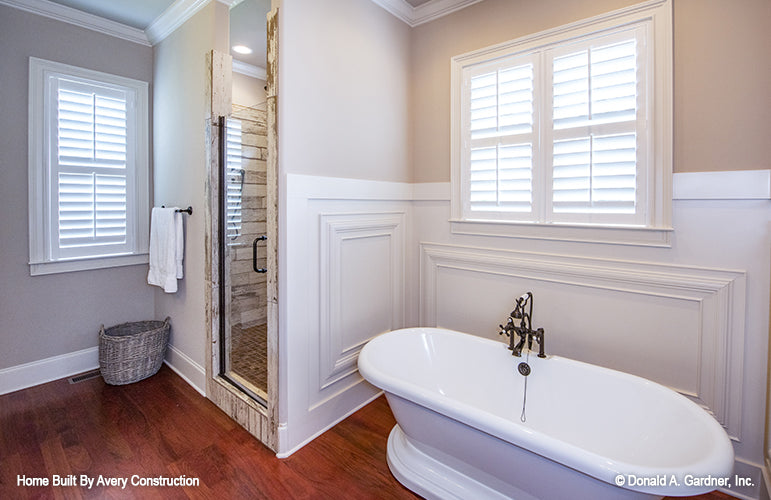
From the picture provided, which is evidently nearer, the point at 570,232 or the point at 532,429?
the point at 532,429

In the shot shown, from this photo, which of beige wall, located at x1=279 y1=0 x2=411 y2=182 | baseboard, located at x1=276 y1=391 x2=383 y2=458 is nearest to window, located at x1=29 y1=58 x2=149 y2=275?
beige wall, located at x1=279 y1=0 x2=411 y2=182

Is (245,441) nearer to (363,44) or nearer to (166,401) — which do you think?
(166,401)

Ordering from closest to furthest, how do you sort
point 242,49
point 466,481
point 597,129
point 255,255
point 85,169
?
point 466,481 < point 597,129 < point 255,255 < point 85,169 < point 242,49

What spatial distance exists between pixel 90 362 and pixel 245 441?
5.54 ft

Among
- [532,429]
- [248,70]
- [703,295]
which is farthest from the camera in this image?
[248,70]

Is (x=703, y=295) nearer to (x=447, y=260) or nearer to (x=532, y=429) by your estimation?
(x=532, y=429)

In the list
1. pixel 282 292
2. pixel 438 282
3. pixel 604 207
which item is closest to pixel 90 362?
pixel 282 292

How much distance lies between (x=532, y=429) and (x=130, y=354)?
265cm

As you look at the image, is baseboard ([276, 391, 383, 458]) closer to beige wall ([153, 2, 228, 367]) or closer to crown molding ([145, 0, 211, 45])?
beige wall ([153, 2, 228, 367])

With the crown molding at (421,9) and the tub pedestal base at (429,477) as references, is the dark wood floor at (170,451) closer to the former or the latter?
the tub pedestal base at (429,477)

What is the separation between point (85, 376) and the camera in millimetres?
2689

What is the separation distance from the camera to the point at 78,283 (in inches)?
106

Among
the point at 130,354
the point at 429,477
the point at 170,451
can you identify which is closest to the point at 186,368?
the point at 130,354

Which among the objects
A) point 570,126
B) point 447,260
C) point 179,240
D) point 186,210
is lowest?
point 447,260
